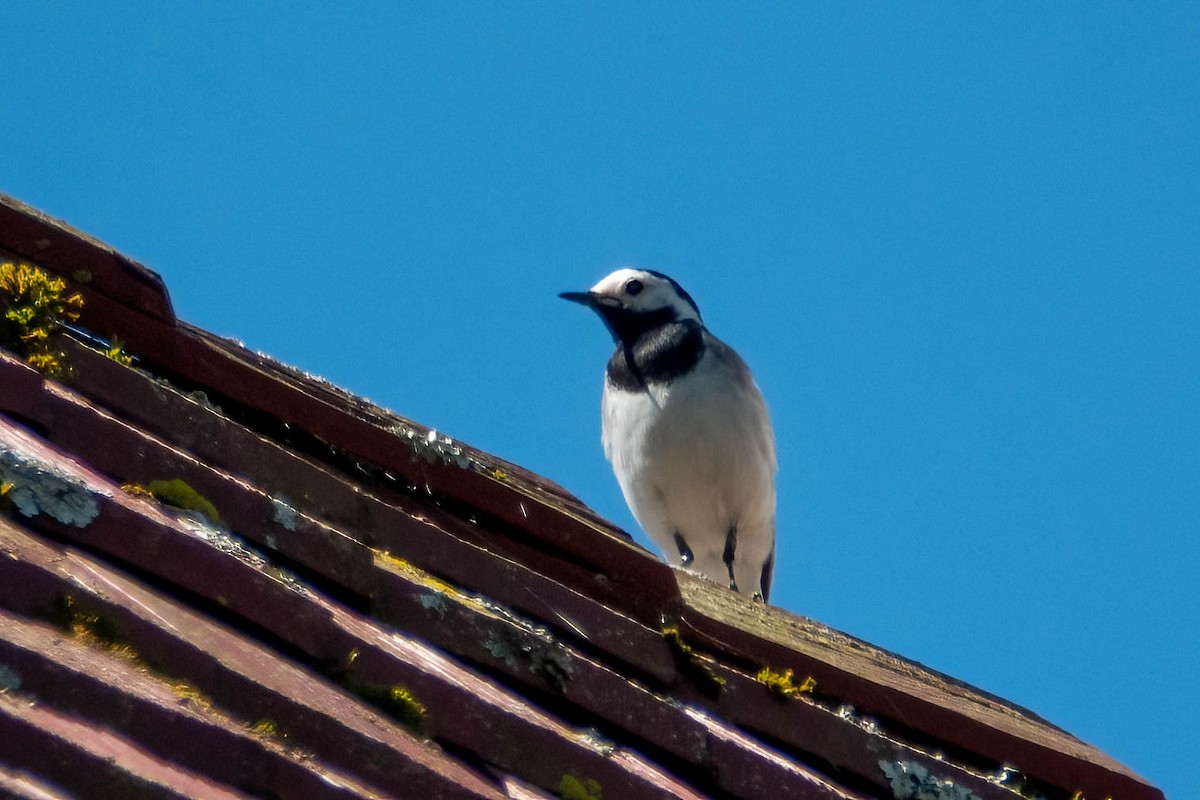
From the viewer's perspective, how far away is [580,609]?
106 inches

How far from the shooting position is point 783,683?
2.89 m

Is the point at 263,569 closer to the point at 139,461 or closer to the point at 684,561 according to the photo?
the point at 139,461

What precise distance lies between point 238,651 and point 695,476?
5986 mm

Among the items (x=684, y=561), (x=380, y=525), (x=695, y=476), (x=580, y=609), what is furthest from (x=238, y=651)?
(x=684, y=561)

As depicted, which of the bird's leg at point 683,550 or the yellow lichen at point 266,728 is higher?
the bird's leg at point 683,550

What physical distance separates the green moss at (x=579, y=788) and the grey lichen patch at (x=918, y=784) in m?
0.80

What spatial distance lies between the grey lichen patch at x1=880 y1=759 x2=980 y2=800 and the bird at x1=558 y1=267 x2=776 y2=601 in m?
4.69

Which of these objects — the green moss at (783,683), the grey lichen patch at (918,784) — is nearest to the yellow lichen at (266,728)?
the green moss at (783,683)

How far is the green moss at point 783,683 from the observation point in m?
2.88

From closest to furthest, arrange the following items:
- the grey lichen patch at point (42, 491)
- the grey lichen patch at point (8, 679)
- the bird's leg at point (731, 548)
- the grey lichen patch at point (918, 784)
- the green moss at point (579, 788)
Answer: the grey lichen patch at point (8, 679)
the grey lichen patch at point (42, 491)
the green moss at point (579, 788)
the grey lichen patch at point (918, 784)
the bird's leg at point (731, 548)

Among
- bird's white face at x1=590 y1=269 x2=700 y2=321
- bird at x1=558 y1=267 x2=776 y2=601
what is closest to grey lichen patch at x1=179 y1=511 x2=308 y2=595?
bird at x1=558 y1=267 x2=776 y2=601

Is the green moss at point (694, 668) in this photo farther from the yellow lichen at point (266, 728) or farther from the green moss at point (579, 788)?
the yellow lichen at point (266, 728)

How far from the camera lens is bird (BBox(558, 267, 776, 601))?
7836 millimetres

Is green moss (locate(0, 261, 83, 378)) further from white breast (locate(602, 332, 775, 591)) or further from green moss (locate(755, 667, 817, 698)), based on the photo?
white breast (locate(602, 332, 775, 591))
